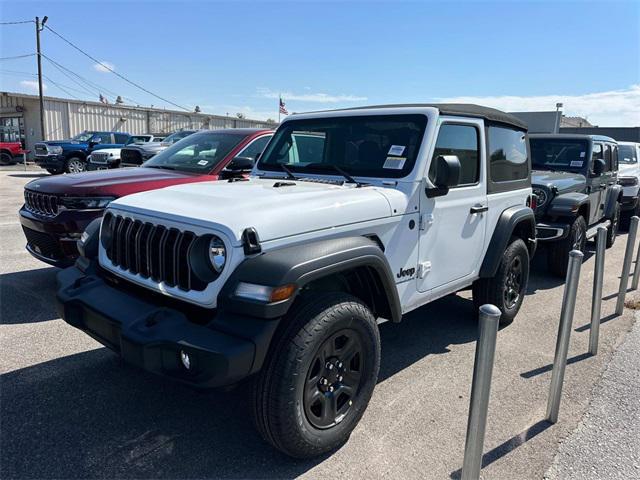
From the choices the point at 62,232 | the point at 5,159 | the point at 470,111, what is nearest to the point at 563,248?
the point at 470,111

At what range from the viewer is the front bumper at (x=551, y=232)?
6.38 meters

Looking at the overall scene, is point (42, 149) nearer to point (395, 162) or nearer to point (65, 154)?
point (65, 154)

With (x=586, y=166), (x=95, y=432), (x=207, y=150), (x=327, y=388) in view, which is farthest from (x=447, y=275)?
(x=586, y=166)

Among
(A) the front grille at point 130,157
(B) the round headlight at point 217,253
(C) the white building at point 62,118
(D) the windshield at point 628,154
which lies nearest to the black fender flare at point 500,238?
(B) the round headlight at point 217,253

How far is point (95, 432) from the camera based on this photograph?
2.85 m

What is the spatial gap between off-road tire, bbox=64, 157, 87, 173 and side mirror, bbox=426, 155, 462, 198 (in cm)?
1900

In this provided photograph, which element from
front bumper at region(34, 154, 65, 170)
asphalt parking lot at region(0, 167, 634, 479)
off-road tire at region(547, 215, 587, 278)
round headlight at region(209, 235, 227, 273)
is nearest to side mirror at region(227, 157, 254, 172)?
asphalt parking lot at region(0, 167, 634, 479)

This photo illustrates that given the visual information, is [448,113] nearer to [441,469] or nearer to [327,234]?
[327,234]

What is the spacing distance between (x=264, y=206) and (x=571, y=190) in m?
5.83

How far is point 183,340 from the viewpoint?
230 centimetres

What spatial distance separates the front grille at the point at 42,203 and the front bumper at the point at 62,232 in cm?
9

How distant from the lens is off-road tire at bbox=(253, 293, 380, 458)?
2408 mm

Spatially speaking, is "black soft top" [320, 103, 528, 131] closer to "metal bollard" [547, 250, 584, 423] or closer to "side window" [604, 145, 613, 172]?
"metal bollard" [547, 250, 584, 423]

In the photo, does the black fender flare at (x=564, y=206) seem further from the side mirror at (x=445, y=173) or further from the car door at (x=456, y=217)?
the side mirror at (x=445, y=173)
